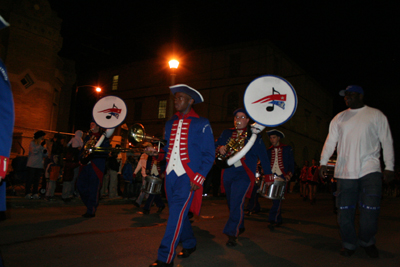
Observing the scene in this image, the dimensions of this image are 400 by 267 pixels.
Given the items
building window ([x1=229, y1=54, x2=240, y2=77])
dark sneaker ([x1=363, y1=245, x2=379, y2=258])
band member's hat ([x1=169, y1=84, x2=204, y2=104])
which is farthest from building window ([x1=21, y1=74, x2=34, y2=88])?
building window ([x1=229, y1=54, x2=240, y2=77])

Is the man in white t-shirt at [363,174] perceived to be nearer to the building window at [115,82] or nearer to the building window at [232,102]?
the building window at [232,102]

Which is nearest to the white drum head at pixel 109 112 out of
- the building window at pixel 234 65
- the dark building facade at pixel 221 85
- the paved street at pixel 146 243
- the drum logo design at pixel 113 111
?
the drum logo design at pixel 113 111

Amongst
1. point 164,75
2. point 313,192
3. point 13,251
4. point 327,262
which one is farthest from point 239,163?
point 164,75

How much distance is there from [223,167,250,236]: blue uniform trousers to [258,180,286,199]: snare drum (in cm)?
106

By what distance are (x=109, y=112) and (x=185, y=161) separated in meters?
4.43

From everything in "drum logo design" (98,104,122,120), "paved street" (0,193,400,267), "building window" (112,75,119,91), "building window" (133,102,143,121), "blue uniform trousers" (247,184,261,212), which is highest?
"building window" (112,75,119,91)

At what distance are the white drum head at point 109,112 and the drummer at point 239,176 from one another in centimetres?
302

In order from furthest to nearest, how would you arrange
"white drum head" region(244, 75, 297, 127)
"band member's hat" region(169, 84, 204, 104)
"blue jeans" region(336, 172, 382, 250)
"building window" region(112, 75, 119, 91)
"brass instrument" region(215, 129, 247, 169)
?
"building window" region(112, 75, 119, 91) < "white drum head" region(244, 75, 297, 127) < "brass instrument" region(215, 129, 247, 169) < "blue jeans" region(336, 172, 382, 250) < "band member's hat" region(169, 84, 204, 104)

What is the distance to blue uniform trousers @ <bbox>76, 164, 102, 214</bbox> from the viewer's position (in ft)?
24.6

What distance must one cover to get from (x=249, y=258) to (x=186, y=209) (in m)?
1.26

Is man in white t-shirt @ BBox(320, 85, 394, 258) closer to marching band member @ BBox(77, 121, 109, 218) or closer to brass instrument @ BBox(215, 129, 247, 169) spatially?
brass instrument @ BBox(215, 129, 247, 169)

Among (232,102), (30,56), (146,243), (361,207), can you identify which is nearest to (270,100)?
(361,207)

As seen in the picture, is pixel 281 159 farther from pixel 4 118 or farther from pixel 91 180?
pixel 4 118

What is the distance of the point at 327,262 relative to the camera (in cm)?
444
